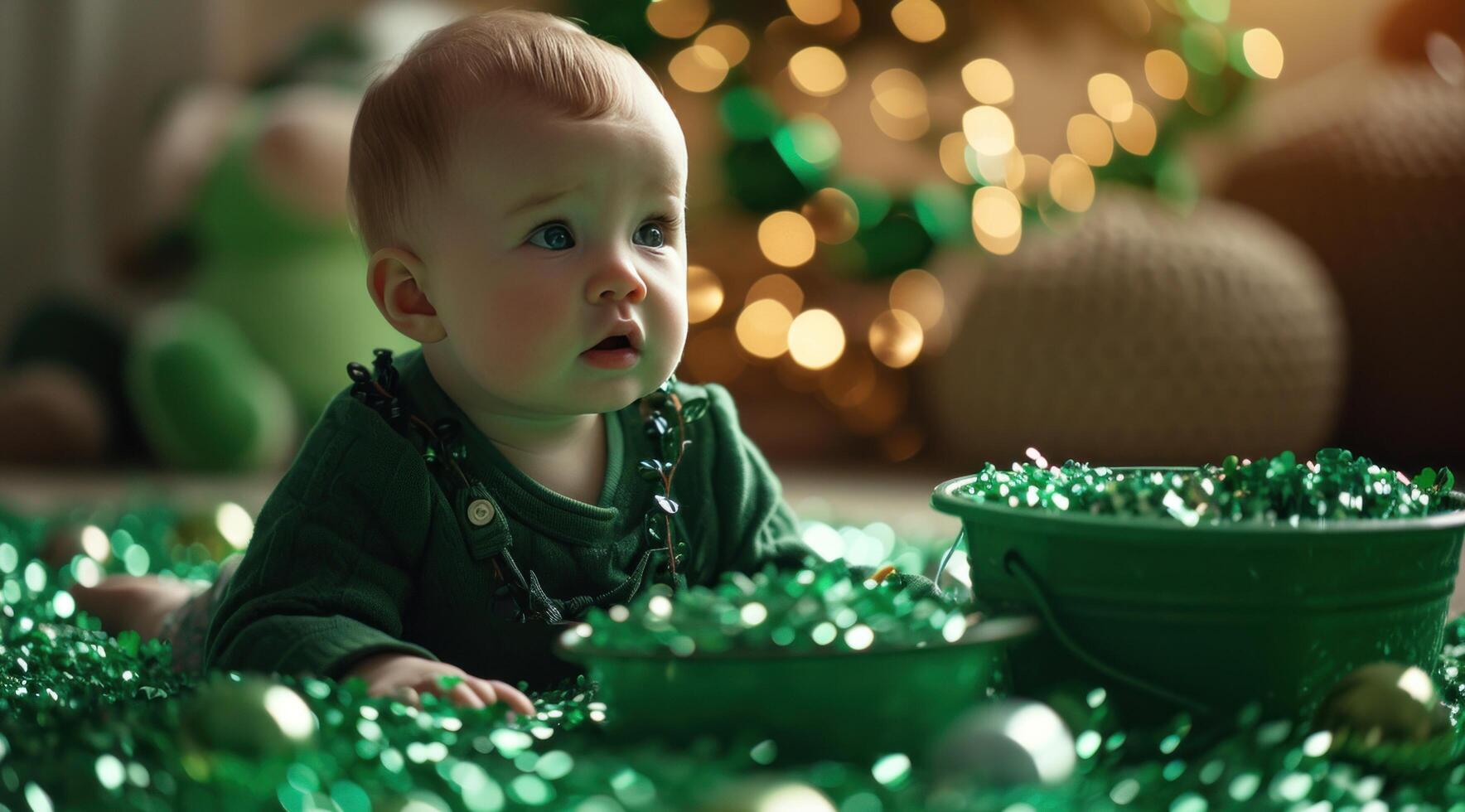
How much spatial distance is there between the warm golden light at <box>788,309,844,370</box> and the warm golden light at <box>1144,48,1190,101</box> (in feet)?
1.73

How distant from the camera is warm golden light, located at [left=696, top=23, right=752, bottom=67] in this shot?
1.98m


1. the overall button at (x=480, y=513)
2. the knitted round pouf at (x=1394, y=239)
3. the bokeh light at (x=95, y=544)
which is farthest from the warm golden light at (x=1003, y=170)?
the overall button at (x=480, y=513)

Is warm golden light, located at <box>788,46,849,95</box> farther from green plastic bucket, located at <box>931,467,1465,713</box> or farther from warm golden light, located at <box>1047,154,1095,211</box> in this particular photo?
green plastic bucket, located at <box>931,467,1465,713</box>

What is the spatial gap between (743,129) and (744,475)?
1053 mm

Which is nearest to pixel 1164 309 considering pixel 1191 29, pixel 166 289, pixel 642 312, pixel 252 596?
pixel 1191 29

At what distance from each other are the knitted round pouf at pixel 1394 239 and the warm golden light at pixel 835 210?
578 mm

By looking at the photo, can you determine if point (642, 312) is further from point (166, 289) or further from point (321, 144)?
point (166, 289)

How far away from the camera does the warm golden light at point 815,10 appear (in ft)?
6.51

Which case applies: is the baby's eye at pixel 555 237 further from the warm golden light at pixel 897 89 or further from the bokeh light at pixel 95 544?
the warm golden light at pixel 897 89

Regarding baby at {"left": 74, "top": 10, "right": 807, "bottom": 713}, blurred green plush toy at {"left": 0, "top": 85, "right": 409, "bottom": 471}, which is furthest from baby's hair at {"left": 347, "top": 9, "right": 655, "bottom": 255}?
blurred green plush toy at {"left": 0, "top": 85, "right": 409, "bottom": 471}

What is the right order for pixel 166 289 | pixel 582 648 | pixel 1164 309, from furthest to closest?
pixel 166 289 → pixel 1164 309 → pixel 582 648

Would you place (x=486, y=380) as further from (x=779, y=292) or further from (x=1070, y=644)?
(x=779, y=292)

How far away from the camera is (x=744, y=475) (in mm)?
931

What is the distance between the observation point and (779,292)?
A: 2107 millimetres
